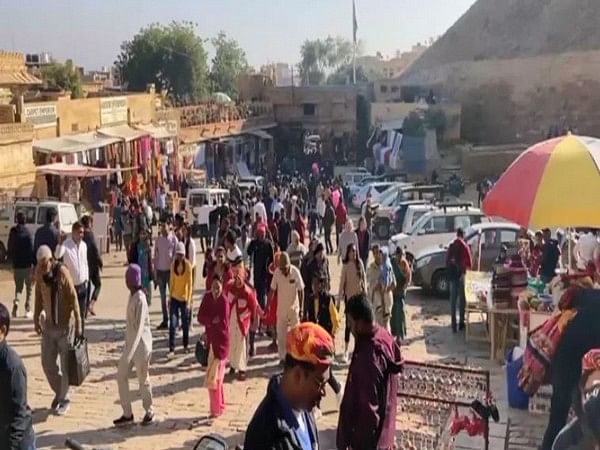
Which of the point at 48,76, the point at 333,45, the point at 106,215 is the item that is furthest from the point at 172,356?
the point at 333,45

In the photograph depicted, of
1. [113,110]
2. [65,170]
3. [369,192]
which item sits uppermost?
[113,110]

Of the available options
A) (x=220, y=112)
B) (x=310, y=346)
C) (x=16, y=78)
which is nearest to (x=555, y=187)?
(x=310, y=346)

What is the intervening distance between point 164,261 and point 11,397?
7074 mm

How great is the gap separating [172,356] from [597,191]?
575 centimetres

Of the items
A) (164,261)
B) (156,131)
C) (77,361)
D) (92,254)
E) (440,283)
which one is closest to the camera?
(77,361)

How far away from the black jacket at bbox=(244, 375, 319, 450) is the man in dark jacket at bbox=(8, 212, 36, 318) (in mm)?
9634

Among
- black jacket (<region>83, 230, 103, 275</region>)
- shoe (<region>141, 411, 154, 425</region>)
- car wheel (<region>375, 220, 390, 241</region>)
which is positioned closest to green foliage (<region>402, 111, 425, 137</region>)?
car wheel (<region>375, 220, 390, 241</region>)

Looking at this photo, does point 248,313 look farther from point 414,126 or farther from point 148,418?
point 414,126

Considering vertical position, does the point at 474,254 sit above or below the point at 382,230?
above

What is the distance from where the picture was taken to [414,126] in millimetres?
43500

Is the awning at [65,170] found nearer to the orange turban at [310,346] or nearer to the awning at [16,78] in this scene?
the awning at [16,78]

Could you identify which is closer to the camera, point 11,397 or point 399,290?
point 11,397

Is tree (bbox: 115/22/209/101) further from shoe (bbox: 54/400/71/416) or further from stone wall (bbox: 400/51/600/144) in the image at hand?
shoe (bbox: 54/400/71/416)

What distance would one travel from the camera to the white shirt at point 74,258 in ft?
34.8
